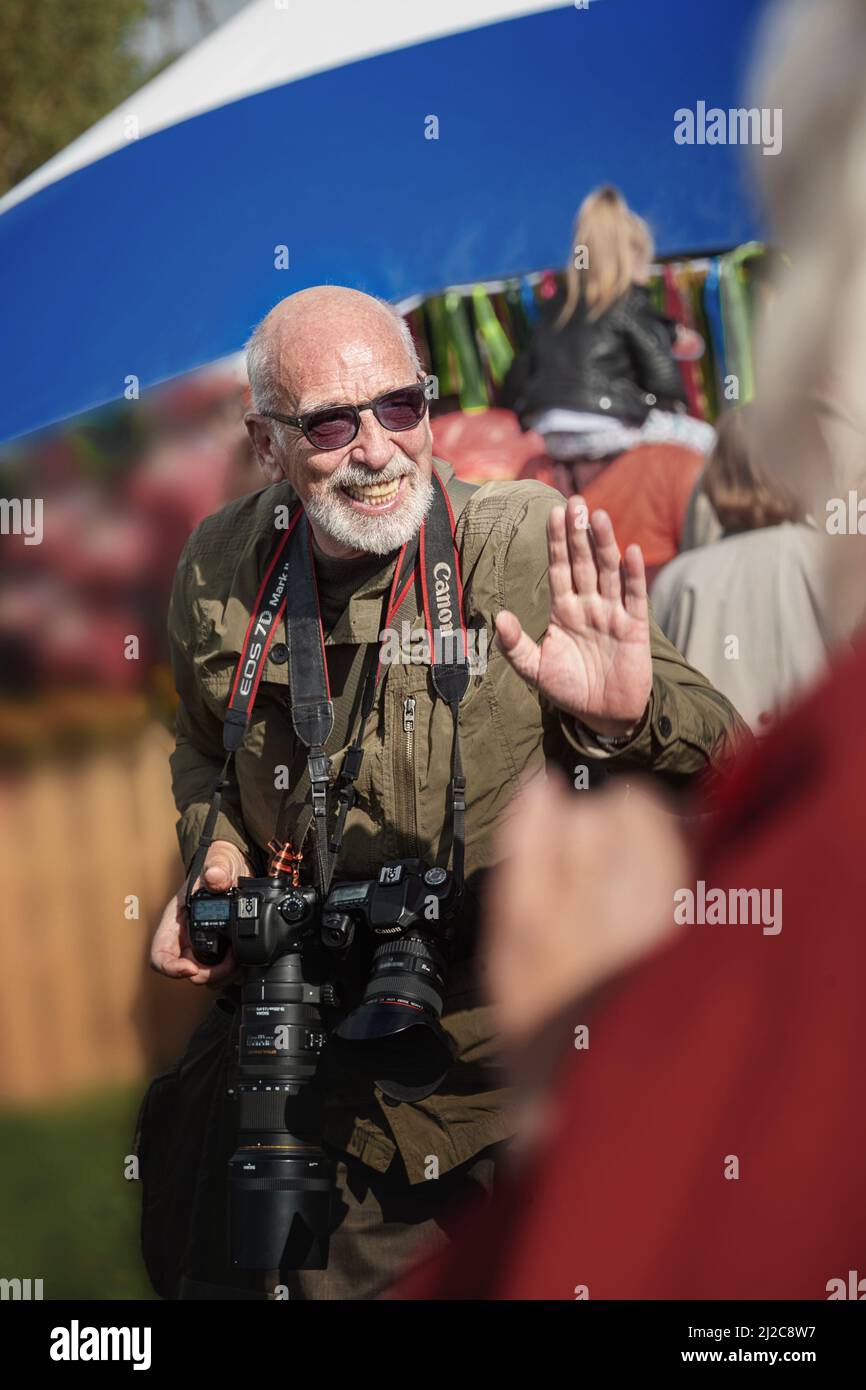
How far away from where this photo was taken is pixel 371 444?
7.61 ft

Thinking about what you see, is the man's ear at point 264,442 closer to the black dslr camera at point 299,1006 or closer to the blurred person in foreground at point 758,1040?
the black dslr camera at point 299,1006

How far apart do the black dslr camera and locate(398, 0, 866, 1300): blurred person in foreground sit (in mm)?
1419

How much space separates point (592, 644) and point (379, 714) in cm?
43

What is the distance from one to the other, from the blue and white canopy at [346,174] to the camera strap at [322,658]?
0.84m

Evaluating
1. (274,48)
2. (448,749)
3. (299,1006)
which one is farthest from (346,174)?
(299,1006)

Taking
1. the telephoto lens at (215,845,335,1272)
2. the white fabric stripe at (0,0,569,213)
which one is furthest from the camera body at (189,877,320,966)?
the white fabric stripe at (0,0,569,213)

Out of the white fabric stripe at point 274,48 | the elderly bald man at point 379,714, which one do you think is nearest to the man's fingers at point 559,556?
the elderly bald man at point 379,714

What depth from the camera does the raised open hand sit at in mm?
1969

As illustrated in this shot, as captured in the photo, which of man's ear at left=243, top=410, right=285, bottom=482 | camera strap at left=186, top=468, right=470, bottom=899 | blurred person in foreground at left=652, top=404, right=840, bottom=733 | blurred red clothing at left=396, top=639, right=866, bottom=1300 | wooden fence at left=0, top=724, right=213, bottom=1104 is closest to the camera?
blurred red clothing at left=396, top=639, right=866, bottom=1300

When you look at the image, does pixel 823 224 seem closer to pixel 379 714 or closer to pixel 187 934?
pixel 379 714

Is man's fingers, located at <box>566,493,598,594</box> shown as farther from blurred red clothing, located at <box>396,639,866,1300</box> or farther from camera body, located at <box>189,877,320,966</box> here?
blurred red clothing, located at <box>396,639,866,1300</box>

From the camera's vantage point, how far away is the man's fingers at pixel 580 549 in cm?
194

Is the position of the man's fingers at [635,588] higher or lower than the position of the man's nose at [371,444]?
lower

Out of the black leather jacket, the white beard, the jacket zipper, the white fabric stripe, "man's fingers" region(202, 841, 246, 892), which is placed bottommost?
"man's fingers" region(202, 841, 246, 892)
